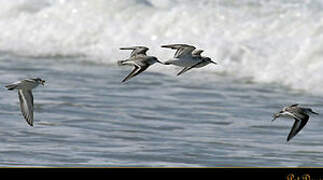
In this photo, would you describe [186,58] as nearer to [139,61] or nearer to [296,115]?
[139,61]

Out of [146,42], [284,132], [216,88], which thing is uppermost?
[146,42]

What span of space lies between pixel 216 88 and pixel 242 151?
384 cm

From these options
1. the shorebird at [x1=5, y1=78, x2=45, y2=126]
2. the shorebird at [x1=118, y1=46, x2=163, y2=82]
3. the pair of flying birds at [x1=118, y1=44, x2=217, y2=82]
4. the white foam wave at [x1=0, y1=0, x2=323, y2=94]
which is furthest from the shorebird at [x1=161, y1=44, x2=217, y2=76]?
the white foam wave at [x1=0, y1=0, x2=323, y2=94]

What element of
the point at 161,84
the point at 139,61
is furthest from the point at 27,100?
the point at 161,84

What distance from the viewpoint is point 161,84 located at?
15000mm

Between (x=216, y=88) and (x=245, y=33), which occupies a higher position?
(x=245, y=33)

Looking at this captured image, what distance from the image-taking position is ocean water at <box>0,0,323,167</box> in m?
11.0

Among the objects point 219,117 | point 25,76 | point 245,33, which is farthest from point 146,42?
point 219,117

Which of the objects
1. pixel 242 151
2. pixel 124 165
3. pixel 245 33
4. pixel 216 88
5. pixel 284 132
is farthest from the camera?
pixel 245 33

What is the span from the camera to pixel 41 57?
1792 cm

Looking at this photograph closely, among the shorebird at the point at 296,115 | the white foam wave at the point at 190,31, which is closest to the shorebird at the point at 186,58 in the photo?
the shorebird at the point at 296,115

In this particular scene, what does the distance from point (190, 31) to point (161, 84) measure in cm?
356
